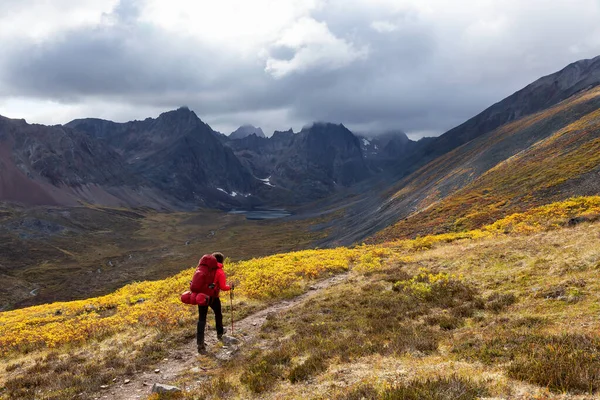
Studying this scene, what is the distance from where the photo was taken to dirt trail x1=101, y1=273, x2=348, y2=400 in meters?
10.6

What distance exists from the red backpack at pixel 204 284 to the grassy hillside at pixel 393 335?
2.17m

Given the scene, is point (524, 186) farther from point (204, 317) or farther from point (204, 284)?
point (204, 317)

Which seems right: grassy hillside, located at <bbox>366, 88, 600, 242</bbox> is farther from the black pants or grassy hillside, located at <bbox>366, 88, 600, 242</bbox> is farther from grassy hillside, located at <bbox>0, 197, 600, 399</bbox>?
the black pants

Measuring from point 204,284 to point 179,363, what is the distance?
9.03 feet

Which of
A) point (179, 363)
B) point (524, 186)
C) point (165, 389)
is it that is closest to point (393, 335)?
point (165, 389)

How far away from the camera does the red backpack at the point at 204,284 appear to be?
510 inches

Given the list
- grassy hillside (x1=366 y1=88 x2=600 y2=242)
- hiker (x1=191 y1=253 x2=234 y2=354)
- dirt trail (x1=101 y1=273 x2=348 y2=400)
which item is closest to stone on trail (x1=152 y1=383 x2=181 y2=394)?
dirt trail (x1=101 y1=273 x2=348 y2=400)

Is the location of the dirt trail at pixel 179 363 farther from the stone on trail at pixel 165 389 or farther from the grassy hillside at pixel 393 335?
the stone on trail at pixel 165 389

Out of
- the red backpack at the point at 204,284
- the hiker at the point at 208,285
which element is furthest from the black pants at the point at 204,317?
the red backpack at the point at 204,284

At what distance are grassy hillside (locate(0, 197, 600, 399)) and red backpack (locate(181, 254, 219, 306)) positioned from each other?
2170 mm

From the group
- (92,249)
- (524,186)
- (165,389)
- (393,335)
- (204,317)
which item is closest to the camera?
(165,389)

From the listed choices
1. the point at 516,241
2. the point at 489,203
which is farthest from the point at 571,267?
the point at 489,203

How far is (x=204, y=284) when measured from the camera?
13.1 m

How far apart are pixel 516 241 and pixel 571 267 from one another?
7194 mm
